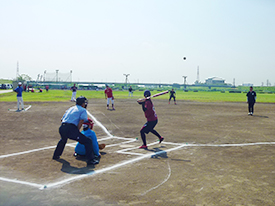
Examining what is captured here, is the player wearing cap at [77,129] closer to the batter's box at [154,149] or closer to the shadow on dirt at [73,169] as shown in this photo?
the shadow on dirt at [73,169]

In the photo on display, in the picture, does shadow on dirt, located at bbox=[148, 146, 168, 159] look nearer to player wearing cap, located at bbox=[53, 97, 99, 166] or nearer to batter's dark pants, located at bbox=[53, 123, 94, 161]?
player wearing cap, located at bbox=[53, 97, 99, 166]

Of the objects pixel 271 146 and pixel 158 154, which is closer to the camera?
pixel 158 154

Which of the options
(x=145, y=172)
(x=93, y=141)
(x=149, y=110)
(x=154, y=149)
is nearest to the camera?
(x=145, y=172)

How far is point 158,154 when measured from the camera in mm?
8211

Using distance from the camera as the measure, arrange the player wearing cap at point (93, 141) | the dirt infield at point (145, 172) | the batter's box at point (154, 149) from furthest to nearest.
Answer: the batter's box at point (154, 149)
the player wearing cap at point (93, 141)
the dirt infield at point (145, 172)

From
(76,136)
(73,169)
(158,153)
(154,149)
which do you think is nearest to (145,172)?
(73,169)

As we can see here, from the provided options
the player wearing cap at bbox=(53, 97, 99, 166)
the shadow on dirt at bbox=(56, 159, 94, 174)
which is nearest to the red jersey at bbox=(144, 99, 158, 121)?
the player wearing cap at bbox=(53, 97, 99, 166)

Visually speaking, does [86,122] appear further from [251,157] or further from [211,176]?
[251,157]

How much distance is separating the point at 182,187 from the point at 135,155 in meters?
2.77

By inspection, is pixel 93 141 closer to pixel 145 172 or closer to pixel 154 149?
pixel 145 172

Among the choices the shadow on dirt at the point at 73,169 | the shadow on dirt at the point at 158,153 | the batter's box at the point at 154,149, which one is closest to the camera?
the shadow on dirt at the point at 73,169

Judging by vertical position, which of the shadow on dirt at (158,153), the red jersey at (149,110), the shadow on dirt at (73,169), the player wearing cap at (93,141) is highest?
the red jersey at (149,110)

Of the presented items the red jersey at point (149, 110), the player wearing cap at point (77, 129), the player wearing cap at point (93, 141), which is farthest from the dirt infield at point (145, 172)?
the red jersey at point (149, 110)

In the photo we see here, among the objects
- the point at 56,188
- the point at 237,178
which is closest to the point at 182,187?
the point at 237,178
